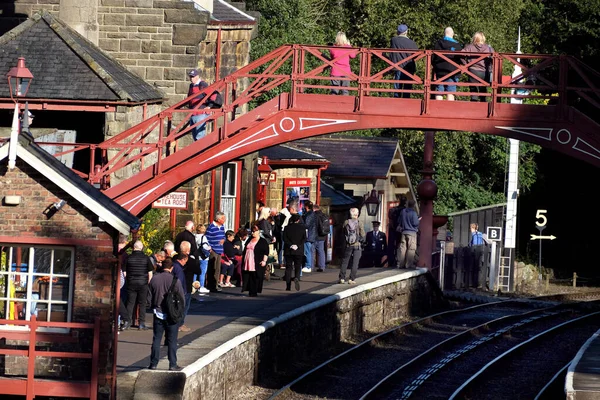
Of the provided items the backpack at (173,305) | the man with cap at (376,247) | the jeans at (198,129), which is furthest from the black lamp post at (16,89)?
the man with cap at (376,247)

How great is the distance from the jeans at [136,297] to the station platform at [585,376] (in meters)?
6.39

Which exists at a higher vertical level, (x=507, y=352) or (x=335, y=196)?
(x=335, y=196)

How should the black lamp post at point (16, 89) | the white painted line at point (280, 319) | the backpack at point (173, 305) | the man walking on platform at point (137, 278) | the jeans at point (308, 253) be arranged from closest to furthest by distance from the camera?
the black lamp post at point (16, 89) < the backpack at point (173, 305) < the white painted line at point (280, 319) < the man walking on platform at point (137, 278) < the jeans at point (308, 253)

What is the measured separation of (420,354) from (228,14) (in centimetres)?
974

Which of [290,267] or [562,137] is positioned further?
[290,267]

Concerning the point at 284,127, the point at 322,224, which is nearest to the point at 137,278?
the point at 284,127

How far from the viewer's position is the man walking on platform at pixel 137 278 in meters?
20.2

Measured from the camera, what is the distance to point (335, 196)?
3941cm

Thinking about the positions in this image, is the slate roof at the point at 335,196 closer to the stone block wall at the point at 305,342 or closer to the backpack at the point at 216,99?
the stone block wall at the point at 305,342

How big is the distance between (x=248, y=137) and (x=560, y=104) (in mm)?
5282

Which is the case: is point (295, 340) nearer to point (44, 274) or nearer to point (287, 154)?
point (44, 274)

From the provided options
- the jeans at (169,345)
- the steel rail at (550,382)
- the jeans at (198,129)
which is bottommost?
the steel rail at (550,382)

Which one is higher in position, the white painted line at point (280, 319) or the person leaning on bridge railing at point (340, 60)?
the person leaning on bridge railing at point (340, 60)

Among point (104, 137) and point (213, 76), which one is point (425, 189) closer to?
point (213, 76)
